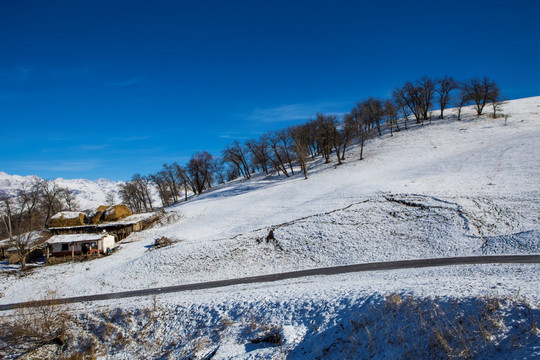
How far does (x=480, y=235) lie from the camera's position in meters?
20.4

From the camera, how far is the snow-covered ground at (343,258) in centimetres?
956

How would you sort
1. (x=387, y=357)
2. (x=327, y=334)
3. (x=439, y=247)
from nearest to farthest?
(x=387, y=357)
(x=327, y=334)
(x=439, y=247)

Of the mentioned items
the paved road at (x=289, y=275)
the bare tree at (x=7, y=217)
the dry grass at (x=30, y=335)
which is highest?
the bare tree at (x=7, y=217)

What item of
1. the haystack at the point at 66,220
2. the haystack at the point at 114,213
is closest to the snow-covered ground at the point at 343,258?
the haystack at the point at 114,213

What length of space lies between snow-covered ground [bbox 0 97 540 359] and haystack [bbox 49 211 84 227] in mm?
A: 11442

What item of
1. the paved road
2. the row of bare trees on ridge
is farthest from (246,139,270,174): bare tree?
the paved road

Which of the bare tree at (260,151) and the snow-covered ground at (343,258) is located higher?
the bare tree at (260,151)

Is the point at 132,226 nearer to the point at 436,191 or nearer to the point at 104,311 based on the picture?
the point at 104,311

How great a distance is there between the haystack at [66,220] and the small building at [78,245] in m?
8.02

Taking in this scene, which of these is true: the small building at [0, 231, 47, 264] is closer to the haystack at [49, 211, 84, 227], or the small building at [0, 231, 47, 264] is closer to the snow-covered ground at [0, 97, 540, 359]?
the haystack at [49, 211, 84, 227]

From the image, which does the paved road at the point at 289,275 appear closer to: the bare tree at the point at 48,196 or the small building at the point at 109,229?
the small building at the point at 109,229

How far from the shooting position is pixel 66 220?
40531 millimetres

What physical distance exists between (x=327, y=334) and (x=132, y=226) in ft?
122

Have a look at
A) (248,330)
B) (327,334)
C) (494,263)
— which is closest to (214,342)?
(248,330)
